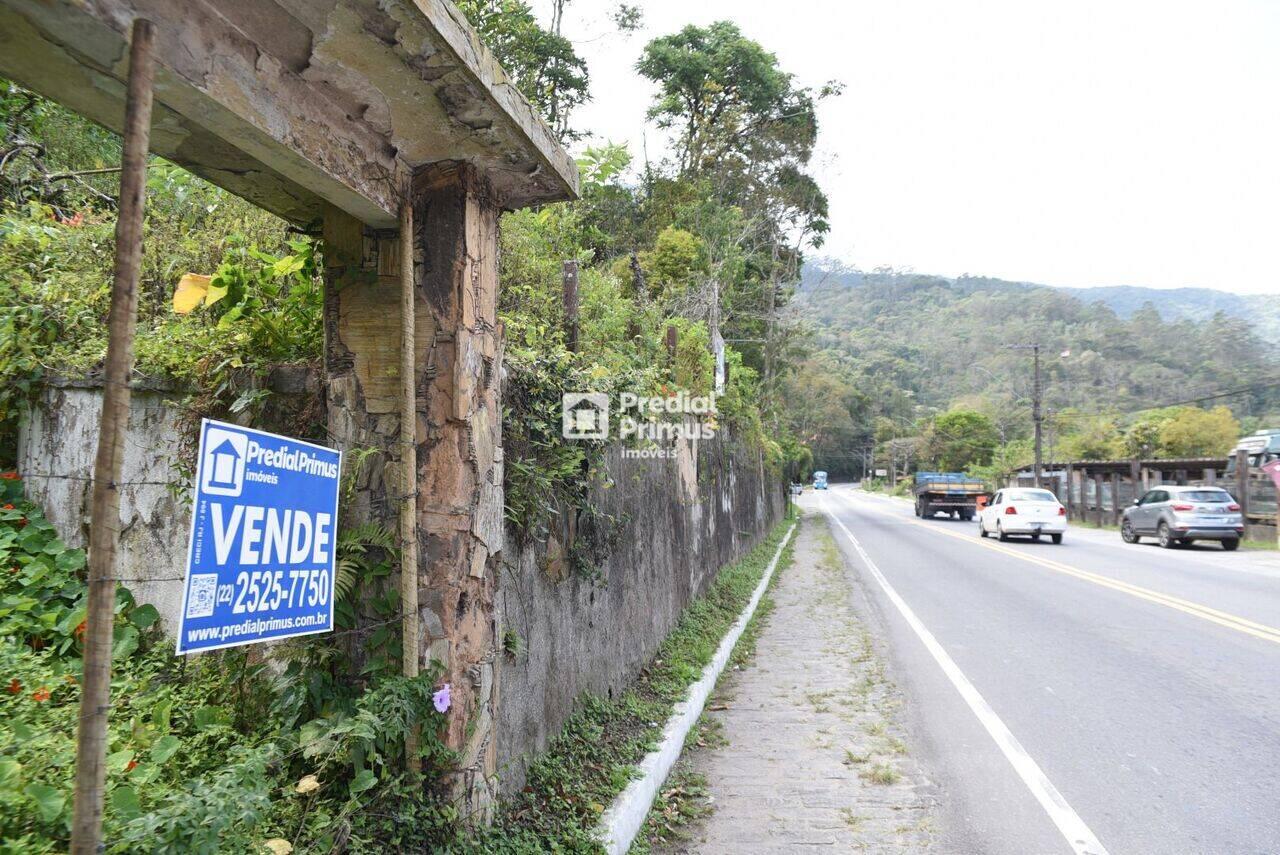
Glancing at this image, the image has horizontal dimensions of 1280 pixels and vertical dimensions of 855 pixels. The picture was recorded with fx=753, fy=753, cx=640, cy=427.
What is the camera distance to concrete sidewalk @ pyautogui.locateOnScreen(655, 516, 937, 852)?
4016 millimetres

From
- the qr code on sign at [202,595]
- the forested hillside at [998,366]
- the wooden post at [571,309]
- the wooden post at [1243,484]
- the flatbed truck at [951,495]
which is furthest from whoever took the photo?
the forested hillside at [998,366]

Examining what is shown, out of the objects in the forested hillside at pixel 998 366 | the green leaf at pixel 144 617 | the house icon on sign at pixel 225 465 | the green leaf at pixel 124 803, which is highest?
the forested hillside at pixel 998 366

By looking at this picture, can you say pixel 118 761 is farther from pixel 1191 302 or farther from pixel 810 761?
pixel 1191 302

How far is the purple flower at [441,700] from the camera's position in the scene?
2.94 meters

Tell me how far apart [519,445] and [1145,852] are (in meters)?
3.73

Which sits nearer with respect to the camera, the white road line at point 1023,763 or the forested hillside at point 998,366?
the white road line at point 1023,763

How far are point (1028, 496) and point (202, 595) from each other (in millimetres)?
22398

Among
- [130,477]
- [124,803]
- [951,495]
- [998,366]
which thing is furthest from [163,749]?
[998,366]

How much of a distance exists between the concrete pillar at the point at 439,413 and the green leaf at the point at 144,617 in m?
1.17

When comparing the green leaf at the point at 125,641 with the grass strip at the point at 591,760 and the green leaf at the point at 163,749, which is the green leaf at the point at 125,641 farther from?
the grass strip at the point at 591,760

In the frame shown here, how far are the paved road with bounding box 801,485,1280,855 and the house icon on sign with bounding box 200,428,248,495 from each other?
376 centimetres

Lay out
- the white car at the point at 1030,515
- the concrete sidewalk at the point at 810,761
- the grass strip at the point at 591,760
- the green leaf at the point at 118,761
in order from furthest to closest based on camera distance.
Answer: the white car at the point at 1030,515 → the concrete sidewalk at the point at 810,761 → the grass strip at the point at 591,760 → the green leaf at the point at 118,761

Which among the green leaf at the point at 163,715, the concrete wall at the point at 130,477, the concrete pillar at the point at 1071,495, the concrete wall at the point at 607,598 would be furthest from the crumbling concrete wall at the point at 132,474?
the concrete pillar at the point at 1071,495

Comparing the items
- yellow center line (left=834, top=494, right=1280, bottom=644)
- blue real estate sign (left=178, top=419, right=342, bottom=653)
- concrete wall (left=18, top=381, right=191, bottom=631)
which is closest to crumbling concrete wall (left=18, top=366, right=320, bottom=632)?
concrete wall (left=18, top=381, right=191, bottom=631)
